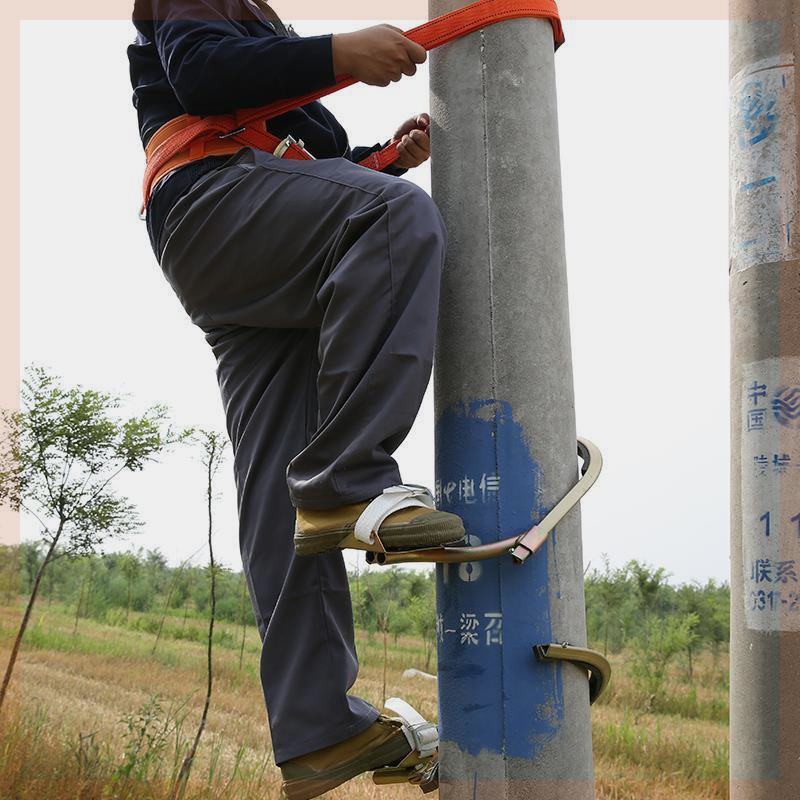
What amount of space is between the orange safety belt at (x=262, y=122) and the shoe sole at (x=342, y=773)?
1277 millimetres

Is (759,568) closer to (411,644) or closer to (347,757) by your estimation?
(347,757)

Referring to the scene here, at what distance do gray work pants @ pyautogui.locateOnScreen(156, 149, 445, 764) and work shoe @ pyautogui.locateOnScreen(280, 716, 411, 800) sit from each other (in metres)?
0.03

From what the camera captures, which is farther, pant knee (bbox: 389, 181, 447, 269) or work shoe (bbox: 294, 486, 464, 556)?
pant knee (bbox: 389, 181, 447, 269)

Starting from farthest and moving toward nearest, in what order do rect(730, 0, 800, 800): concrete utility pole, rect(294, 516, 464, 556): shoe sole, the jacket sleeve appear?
rect(730, 0, 800, 800): concrete utility pole < the jacket sleeve < rect(294, 516, 464, 556): shoe sole

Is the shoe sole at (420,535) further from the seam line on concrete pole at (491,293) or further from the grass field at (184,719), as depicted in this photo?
the grass field at (184,719)

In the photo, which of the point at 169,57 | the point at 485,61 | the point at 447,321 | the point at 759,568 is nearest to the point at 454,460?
the point at 447,321

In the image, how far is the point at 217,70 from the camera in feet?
6.43

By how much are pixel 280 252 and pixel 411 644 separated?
17.0 feet

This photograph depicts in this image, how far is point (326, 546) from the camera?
179 centimetres

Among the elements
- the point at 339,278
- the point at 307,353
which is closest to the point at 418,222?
the point at 339,278

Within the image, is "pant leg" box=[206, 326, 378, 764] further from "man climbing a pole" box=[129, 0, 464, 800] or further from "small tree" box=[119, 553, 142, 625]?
"small tree" box=[119, 553, 142, 625]

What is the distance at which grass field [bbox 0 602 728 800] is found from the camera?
3.85m

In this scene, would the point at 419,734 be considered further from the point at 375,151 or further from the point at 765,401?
the point at 765,401

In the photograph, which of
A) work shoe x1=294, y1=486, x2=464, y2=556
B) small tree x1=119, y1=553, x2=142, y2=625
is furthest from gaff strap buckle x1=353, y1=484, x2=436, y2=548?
small tree x1=119, y1=553, x2=142, y2=625
